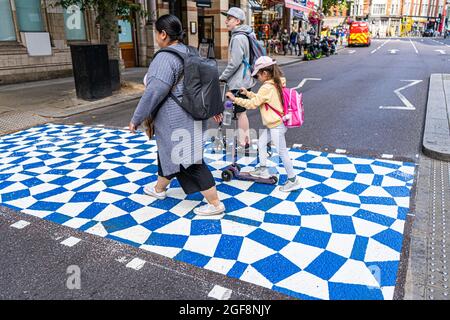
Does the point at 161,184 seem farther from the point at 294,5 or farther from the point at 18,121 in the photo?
the point at 294,5

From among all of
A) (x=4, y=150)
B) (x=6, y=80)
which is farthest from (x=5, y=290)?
(x=6, y=80)

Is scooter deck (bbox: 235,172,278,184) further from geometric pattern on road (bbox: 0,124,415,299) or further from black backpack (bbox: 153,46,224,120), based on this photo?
black backpack (bbox: 153,46,224,120)

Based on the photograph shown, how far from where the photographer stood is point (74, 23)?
48.2 ft

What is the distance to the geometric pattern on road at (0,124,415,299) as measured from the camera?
2809 mm

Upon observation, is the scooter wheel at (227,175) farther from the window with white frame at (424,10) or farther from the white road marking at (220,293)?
the window with white frame at (424,10)

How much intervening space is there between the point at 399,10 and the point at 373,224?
99730 millimetres

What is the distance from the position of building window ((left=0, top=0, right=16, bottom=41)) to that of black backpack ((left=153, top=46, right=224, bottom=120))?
12.2 metres

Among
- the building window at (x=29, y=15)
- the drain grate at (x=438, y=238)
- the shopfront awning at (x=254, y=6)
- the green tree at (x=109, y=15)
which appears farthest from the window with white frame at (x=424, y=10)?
the drain grate at (x=438, y=238)

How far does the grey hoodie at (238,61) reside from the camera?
4.56 metres

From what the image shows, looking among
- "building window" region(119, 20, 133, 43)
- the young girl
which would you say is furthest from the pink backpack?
"building window" region(119, 20, 133, 43)

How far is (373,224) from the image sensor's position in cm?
346

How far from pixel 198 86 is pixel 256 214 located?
141cm
